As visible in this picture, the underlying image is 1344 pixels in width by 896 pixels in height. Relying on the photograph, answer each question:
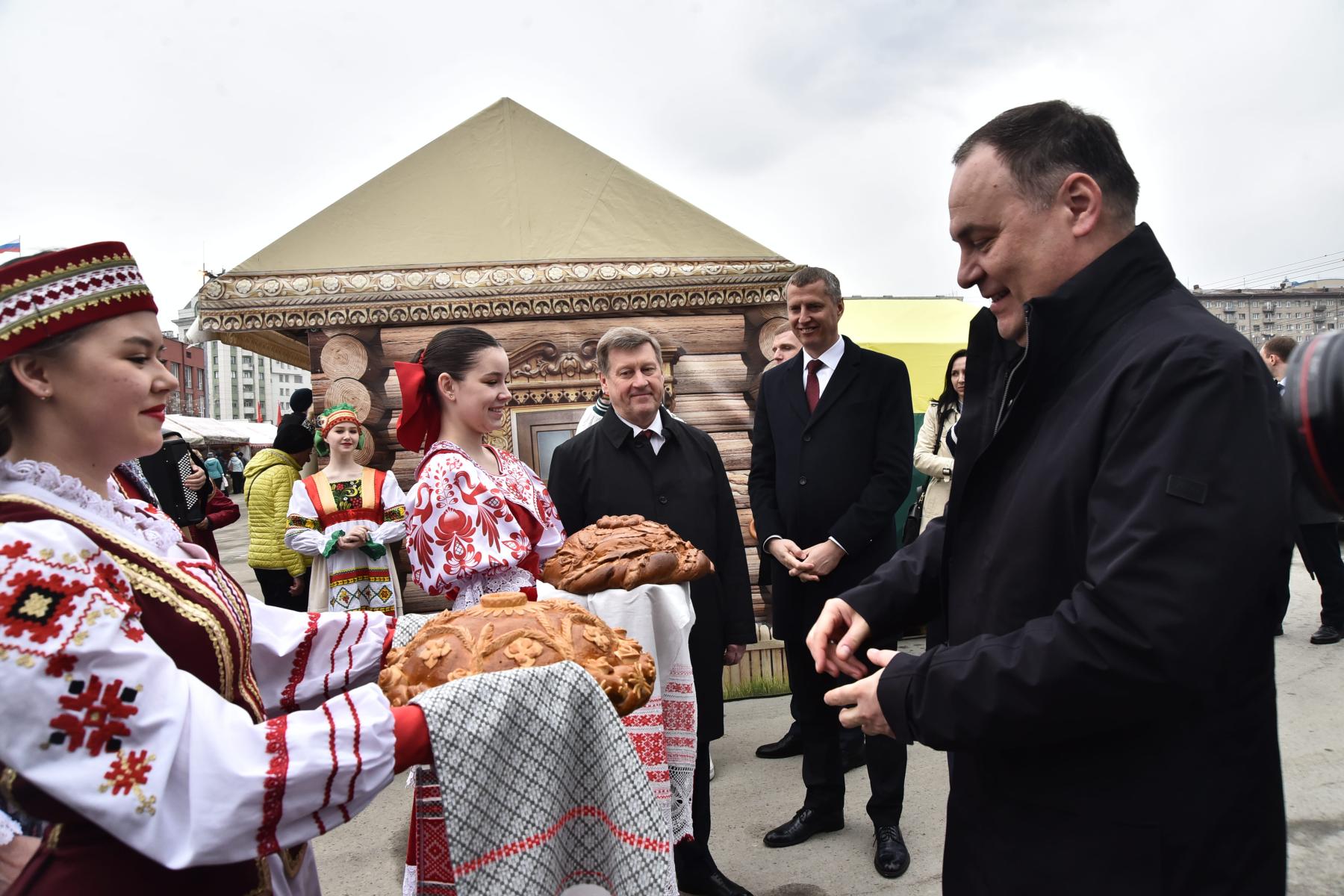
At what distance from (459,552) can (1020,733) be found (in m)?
1.72

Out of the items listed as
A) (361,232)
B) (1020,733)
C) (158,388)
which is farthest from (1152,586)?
(361,232)

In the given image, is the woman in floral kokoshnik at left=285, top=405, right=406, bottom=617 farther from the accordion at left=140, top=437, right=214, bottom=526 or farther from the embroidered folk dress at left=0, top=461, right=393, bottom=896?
the embroidered folk dress at left=0, top=461, right=393, bottom=896

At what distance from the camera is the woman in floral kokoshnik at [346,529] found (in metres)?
5.17

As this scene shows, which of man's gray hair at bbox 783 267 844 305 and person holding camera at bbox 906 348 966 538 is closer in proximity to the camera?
man's gray hair at bbox 783 267 844 305

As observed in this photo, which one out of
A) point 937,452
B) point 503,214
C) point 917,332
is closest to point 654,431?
point 937,452

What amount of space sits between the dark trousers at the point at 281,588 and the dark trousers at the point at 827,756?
12.0ft

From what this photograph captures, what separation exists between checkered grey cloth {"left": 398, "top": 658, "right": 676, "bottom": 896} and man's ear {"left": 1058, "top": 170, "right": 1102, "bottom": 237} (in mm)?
1277

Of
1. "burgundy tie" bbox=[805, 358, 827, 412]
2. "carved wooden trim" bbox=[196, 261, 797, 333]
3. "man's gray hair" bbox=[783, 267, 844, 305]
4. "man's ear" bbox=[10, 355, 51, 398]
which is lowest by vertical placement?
"man's ear" bbox=[10, 355, 51, 398]

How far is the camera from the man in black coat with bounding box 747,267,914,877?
3.63 m

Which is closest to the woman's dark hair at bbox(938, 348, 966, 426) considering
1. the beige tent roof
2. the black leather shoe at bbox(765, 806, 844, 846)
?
the beige tent roof

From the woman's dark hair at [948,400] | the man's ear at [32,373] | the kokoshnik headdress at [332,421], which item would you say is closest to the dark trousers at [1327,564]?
the woman's dark hair at [948,400]

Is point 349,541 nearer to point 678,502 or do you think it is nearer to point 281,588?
point 281,588

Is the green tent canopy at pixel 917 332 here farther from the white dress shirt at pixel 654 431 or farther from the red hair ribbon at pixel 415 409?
the red hair ribbon at pixel 415 409

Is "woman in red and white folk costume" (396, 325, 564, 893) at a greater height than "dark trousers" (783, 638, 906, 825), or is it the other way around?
"woman in red and white folk costume" (396, 325, 564, 893)
